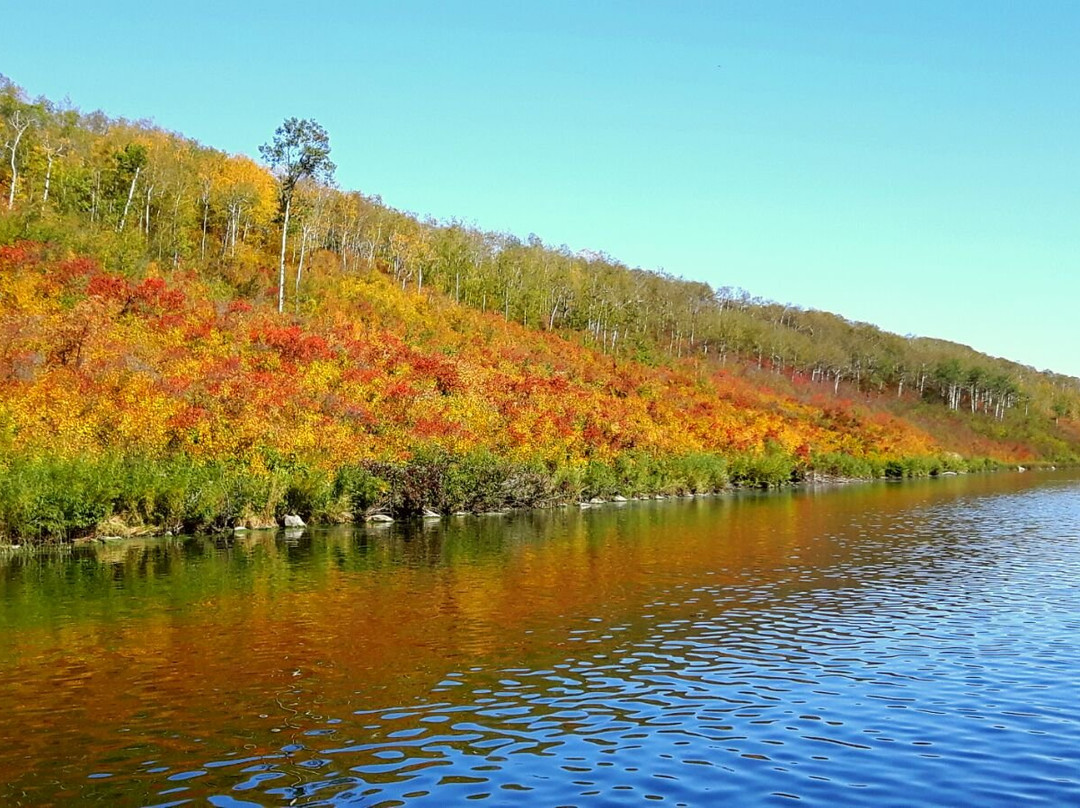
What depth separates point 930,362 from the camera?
194625mm

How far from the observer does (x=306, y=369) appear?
188ft

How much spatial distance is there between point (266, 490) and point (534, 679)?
29.2 m

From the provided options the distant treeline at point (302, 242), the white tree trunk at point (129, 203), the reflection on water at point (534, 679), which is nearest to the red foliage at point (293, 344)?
the distant treeline at point (302, 242)

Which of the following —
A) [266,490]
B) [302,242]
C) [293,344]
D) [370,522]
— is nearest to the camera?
[266,490]

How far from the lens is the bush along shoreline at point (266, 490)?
35.0 meters

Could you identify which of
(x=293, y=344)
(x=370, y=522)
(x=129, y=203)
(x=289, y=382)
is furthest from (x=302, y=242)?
(x=370, y=522)

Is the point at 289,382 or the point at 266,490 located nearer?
the point at 266,490

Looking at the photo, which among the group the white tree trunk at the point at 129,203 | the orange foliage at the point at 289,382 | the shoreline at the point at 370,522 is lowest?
the shoreline at the point at 370,522

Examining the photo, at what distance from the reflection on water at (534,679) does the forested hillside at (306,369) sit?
32.0ft

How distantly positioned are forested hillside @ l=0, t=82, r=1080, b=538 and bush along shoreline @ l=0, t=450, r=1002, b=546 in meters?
0.12

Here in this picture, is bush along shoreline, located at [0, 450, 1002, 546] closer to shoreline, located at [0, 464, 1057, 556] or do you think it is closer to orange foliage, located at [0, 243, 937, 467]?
shoreline, located at [0, 464, 1057, 556]

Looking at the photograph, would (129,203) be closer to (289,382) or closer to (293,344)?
(293,344)

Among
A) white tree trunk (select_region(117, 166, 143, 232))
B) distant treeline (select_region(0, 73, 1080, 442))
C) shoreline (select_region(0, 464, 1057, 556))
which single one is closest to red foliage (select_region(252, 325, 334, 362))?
distant treeline (select_region(0, 73, 1080, 442))

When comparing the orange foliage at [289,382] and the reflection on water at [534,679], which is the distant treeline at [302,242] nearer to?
the orange foliage at [289,382]
